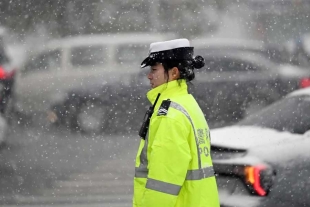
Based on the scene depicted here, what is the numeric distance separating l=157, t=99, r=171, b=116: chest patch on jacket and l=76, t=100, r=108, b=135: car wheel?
2.77m

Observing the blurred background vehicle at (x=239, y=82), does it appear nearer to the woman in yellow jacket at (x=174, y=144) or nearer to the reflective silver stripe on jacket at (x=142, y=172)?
the woman in yellow jacket at (x=174, y=144)

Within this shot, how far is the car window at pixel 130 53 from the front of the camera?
5855 millimetres

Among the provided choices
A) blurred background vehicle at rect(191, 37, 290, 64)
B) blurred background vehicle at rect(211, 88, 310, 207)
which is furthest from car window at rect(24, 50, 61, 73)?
blurred background vehicle at rect(211, 88, 310, 207)

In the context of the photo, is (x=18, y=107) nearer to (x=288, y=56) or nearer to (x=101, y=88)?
(x=101, y=88)

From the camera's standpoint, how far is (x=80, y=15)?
584cm

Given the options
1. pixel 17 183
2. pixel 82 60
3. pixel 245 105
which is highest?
pixel 82 60

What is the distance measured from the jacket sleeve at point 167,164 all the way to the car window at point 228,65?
281cm

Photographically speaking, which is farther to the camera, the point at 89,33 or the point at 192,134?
the point at 89,33

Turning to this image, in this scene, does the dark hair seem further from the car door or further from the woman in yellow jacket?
the car door

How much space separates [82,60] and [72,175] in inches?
32.2

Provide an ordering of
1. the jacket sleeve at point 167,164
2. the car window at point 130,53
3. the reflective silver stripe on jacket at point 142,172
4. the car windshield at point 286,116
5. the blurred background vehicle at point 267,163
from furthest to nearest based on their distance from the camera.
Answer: the car window at point 130,53 < the car windshield at point 286,116 < the blurred background vehicle at point 267,163 < the reflective silver stripe on jacket at point 142,172 < the jacket sleeve at point 167,164

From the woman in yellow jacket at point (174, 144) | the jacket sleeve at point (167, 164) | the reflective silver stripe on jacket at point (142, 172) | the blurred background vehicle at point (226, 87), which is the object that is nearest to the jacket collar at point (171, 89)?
the woman in yellow jacket at point (174, 144)

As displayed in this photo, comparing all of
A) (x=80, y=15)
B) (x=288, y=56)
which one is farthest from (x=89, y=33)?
(x=288, y=56)

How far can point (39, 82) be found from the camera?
19.3 feet
